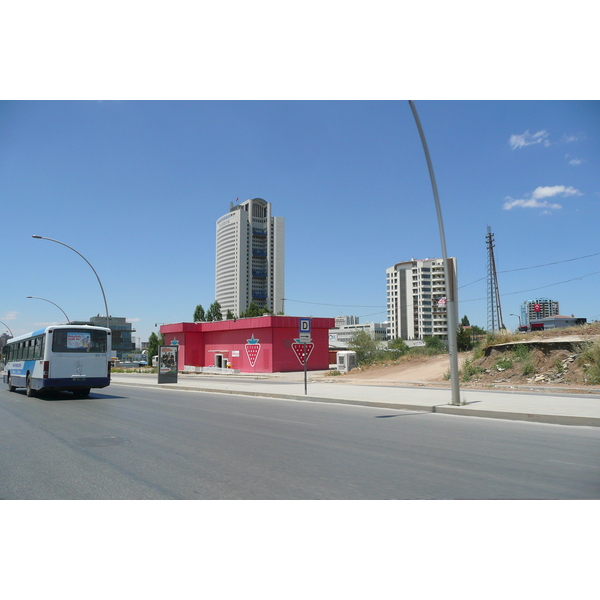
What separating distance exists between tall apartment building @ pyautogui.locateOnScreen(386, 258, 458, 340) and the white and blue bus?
444 ft

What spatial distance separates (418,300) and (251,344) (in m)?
111

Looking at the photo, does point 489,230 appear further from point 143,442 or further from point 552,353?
point 143,442

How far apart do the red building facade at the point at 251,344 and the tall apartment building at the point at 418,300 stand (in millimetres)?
102977

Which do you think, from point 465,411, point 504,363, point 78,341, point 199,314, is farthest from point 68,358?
point 199,314

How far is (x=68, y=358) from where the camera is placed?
59.5ft

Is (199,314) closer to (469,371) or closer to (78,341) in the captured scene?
(469,371)

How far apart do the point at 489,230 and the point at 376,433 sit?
54182mm

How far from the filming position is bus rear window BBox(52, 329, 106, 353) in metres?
18.0

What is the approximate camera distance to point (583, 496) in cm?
535

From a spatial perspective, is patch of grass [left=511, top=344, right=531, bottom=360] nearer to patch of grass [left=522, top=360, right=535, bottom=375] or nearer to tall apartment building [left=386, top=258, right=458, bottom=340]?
patch of grass [left=522, top=360, right=535, bottom=375]

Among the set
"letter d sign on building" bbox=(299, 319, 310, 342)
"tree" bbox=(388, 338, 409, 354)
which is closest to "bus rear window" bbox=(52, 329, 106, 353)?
A: "letter d sign on building" bbox=(299, 319, 310, 342)
